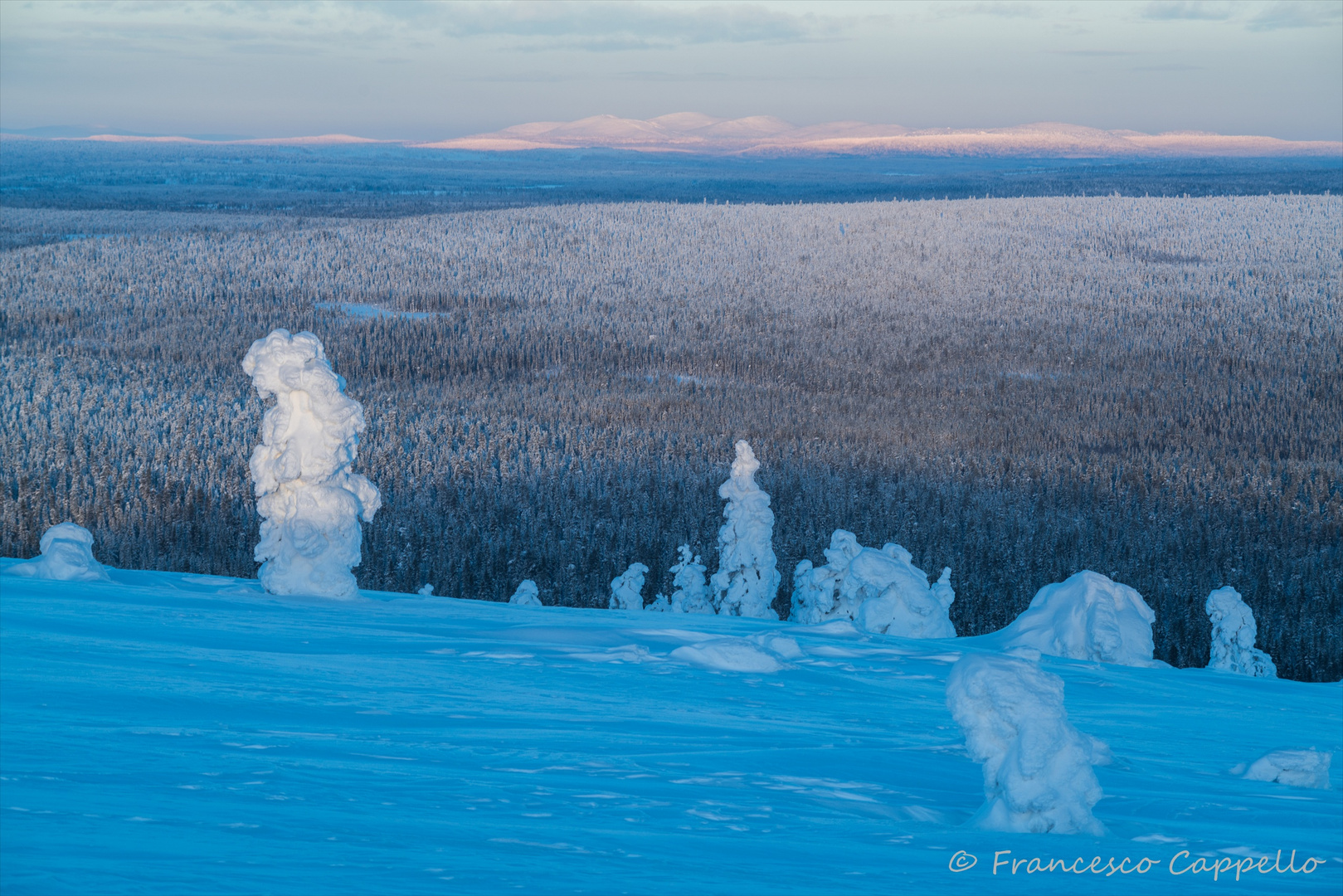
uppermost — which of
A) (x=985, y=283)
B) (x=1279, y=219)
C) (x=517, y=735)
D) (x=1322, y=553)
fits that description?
(x=1279, y=219)

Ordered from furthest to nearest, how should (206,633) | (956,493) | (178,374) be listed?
(178,374), (956,493), (206,633)

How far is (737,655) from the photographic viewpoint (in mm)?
5012

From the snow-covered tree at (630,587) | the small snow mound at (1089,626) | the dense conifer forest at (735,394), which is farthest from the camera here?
the dense conifer forest at (735,394)

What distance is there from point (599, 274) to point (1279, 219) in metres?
26.0

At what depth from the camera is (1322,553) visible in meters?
11.6

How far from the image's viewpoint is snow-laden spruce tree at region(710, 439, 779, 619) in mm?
9016

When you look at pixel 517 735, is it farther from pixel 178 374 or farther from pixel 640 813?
pixel 178 374

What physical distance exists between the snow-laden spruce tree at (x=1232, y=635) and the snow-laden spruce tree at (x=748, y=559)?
3.21 meters

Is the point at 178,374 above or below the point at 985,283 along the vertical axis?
below

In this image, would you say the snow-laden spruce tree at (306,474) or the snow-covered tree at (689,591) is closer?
the snow-laden spruce tree at (306,474)

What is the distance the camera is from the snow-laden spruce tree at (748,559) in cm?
902

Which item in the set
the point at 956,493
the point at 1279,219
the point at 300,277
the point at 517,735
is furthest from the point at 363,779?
the point at 1279,219

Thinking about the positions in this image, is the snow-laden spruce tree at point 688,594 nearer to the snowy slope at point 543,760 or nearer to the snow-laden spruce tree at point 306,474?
the snowy slope at point 543,760

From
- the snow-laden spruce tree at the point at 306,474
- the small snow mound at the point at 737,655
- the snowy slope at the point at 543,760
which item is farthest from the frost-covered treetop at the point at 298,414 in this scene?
the small snow mound at the point at 737,655
